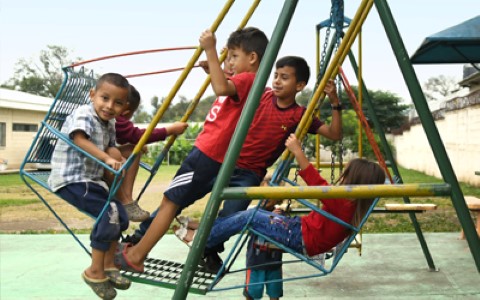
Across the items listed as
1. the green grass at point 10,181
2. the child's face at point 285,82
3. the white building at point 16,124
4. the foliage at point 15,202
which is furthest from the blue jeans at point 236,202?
the white building at point 16,124

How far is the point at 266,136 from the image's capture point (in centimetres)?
333

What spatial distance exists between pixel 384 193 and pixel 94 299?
3099mm

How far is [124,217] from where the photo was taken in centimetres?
296

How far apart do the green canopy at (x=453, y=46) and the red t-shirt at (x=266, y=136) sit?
4590 mm

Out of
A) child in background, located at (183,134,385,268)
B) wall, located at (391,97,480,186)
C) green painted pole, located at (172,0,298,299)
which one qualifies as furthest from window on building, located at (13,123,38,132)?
green painted pole, located at (172,0,298,299)

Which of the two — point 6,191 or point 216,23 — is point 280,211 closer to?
point 216,23

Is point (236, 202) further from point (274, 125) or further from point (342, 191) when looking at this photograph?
point (342, 191)

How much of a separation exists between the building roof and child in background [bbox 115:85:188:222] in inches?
859

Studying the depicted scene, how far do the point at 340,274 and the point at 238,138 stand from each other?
3.52 m

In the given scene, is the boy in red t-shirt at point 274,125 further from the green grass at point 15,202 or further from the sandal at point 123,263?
the green grass at point 15,202

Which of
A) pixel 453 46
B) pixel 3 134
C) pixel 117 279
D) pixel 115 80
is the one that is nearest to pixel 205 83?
pixel 115 80

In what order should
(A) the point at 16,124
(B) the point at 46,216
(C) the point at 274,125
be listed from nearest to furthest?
(C) the point at 274,125
(B) the point at 46,216
(A) the point at 16,124

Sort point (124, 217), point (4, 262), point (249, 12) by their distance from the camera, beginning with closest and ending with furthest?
point (124, 217)
point (249, 12)
point (4, 262)

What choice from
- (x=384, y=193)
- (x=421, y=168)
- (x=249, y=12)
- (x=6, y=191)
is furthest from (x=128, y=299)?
(x=421, y=168)
